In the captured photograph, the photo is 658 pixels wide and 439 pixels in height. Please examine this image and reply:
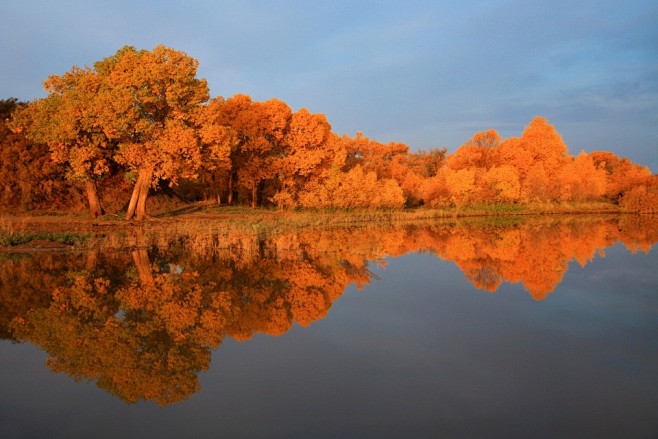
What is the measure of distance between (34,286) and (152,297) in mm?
3465

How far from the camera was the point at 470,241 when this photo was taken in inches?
903

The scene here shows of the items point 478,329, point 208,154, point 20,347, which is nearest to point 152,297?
point 20,347

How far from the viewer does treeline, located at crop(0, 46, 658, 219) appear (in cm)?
2730

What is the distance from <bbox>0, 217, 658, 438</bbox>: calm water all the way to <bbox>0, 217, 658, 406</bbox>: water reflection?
5cm

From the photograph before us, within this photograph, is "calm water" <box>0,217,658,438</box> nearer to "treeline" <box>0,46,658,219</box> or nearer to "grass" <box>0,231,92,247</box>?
"grass" <box>0,231,92,247</box>

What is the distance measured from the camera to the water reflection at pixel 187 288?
24.1 ft

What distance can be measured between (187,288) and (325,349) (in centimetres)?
497

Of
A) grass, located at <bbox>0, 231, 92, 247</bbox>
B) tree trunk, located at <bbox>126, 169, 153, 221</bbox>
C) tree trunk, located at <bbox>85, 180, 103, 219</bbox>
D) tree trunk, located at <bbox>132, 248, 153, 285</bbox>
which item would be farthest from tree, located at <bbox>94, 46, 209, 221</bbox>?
tree trunk, located at <bbox>132, 248, 153, 285</bbox>

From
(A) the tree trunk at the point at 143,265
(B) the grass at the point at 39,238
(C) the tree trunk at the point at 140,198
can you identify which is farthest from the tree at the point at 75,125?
(A) the tree trunk at the point at 143,265

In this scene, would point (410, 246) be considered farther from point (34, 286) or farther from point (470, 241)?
point (34, 286)

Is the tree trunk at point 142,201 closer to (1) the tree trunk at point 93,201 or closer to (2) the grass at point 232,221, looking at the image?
(2) the grass at point 232,221

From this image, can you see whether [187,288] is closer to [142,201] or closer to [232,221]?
[232,221]

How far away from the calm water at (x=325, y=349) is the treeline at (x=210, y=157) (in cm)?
1326

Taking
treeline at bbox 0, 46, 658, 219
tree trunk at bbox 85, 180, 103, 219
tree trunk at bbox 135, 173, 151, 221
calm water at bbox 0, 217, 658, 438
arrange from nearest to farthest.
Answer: calm water at bbox 0, 217, 658, 438 < treeline at bbox 0, 46, 658, 219 < tree trunk at bbox 135, 173, 151, 221 < tree trunk at bbox 85, 180, 103, 219
